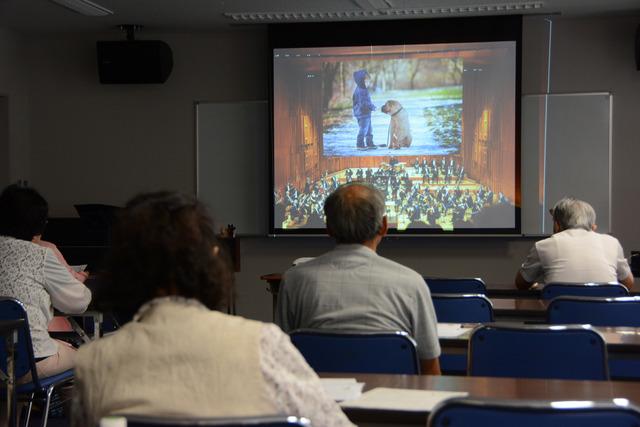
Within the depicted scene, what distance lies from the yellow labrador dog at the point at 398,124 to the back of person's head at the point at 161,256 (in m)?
6.75

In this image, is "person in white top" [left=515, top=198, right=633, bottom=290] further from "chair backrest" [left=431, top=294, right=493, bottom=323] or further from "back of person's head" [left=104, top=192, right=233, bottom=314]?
"back of person's head" [left=104, top=192, right=233, bottom=314]

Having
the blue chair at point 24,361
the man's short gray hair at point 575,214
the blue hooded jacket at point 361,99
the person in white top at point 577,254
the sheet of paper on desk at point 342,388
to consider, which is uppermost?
the blue hooded jacket at point 361,99

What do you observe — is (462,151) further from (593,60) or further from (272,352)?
(272,352)

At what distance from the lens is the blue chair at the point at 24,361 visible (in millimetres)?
3601

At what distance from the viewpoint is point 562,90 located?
8102 mm

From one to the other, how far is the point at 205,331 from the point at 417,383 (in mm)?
1020

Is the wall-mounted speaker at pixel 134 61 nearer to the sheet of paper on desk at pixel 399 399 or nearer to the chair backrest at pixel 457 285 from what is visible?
the chair backrest at pixel 457 285

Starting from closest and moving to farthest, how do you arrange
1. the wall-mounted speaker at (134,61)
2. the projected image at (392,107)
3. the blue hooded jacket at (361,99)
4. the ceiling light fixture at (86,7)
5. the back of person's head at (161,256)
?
the back of person's head at (161,256)
the ceiling light fixture at (86,7)
the projected image at (392,107)
the blue hooded jacket at (361,99)
the wall-mounted speaker at (134,61)

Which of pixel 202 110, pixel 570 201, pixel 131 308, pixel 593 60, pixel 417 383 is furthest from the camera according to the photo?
pixel 202 110

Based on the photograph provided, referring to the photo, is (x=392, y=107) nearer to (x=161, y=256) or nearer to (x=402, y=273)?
(x=402, y=273)

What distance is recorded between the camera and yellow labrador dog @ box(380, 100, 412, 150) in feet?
27.0

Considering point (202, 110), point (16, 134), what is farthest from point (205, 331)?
point (16, 134)

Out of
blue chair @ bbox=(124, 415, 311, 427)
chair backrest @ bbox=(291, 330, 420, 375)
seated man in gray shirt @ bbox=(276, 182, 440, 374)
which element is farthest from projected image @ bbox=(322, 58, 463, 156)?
blue chair @ bbox=(124, 415, 311, 427)

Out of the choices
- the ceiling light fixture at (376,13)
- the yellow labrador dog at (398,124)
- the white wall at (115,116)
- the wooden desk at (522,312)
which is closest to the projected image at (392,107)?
the yellow labrador dog at (398,124)
